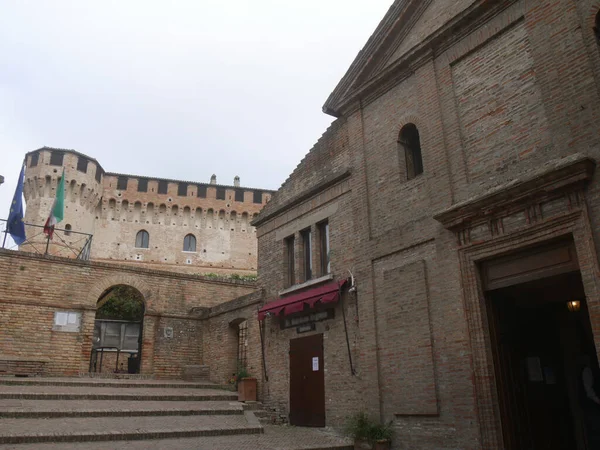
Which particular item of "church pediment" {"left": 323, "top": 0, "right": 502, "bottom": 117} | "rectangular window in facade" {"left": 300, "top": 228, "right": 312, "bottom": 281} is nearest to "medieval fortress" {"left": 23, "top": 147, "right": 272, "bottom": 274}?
"rectangular window in facade" {"left": 300, "top": 228, "right": 312, "bottom": 281}

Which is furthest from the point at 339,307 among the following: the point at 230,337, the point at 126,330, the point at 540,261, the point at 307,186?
the point at 126,330

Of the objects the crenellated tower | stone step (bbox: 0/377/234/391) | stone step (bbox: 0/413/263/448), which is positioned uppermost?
the crenellated tower

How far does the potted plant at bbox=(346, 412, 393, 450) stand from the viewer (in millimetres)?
9203

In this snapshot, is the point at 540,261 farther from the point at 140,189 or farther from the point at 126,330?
the point at 140,189

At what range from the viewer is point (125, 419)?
1039cm

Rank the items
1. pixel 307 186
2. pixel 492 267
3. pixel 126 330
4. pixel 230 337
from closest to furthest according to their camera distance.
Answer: pixel 492 267 < pixel 307 186 < pixel 230 337 < pixel 126 330

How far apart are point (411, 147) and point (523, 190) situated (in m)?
3.46

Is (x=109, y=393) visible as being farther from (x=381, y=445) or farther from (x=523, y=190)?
(x=523, y=190)

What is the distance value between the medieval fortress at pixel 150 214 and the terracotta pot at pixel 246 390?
1245 inches

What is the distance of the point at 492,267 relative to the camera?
8.51 meters

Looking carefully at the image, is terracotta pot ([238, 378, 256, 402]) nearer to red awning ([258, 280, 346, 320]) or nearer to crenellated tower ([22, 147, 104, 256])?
red awning ([258, 280, 346, 320])

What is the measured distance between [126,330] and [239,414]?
321 inches

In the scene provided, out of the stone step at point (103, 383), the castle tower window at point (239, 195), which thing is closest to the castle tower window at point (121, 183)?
the castle tower window at point (239, 195)

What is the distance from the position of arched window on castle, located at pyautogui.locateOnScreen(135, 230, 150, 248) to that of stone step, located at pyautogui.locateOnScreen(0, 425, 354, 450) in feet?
117
